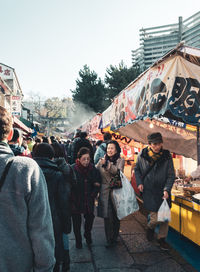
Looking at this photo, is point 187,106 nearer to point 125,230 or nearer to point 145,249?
point 145,249

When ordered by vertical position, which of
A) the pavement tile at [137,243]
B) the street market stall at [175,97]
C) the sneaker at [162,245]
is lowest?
the pavement tile at [137,243]

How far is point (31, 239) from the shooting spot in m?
1.50

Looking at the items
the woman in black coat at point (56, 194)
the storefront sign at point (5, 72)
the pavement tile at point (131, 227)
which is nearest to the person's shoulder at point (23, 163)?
the woman in black coat at point (56, 194)

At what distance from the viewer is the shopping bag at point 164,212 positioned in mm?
4101

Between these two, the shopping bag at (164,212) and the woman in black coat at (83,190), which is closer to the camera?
the shopping bag at (164,212)

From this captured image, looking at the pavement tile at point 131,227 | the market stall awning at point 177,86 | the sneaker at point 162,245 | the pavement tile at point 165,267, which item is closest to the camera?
the market stall awning at point 177,86

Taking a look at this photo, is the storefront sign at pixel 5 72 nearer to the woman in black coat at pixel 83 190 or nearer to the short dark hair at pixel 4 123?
the woman in black coat at pixel 83 190

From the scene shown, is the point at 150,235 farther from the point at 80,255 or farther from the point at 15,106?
the point at 15,106

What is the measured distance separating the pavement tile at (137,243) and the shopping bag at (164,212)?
23.8 inches

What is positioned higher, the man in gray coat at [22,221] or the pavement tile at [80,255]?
the man in gray coat at [22,221]

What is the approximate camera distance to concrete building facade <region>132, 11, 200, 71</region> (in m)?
91.5

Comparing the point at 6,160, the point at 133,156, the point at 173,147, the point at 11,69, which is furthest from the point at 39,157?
the point at 11,69

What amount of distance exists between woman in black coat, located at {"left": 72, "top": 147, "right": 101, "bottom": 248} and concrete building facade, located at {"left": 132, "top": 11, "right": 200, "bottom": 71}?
92.6 metres

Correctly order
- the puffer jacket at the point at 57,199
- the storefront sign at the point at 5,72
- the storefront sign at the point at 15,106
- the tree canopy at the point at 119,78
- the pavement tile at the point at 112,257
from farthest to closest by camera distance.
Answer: the tree canopy at the point at 119,78, the storefront sign at the point at 5,72, the storefront sign at the point at 15,106, the pavement tile at the point at 112,257, the puffer jacket at the point at 57,199
